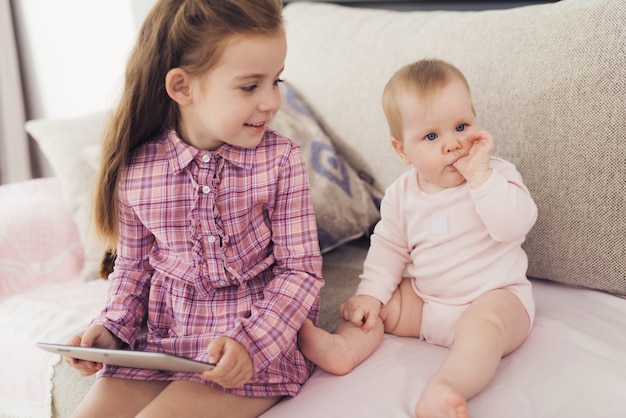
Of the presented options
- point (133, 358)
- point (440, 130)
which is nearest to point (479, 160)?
point (440, 130)

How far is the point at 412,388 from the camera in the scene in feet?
3.50

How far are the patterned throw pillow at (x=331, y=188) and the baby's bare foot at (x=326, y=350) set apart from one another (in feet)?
1.45

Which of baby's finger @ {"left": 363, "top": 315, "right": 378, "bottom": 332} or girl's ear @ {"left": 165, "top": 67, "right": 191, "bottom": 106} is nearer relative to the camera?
girl's ear @ {"left": 165, "top": 67, "right": 191, "bottom": 106}

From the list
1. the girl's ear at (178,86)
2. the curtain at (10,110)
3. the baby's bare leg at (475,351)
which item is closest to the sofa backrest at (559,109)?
the baby's bare leg at (475,351)

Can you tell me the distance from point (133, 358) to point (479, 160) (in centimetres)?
62

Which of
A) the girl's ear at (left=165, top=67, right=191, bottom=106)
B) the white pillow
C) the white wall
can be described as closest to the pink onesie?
the girl's ear at (left=165, top=67, right=191, bottom=106)

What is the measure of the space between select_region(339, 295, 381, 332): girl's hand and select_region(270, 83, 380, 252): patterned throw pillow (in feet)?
1.15

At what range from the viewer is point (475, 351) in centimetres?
104

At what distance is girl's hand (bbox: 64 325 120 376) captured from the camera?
1.10 meters

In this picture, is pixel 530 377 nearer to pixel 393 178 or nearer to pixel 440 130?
pixel 440 130

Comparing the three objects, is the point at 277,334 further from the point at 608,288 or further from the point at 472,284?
the point at 608,288

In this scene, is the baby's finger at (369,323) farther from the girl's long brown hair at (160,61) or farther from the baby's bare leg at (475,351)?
the girl's long brown hair at (160,61)

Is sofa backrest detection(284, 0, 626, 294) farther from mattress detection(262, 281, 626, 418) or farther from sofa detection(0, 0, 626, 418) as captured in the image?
mattress detection(262, 281, 626, 418)

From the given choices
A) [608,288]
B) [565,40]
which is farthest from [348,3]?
[608,288]
